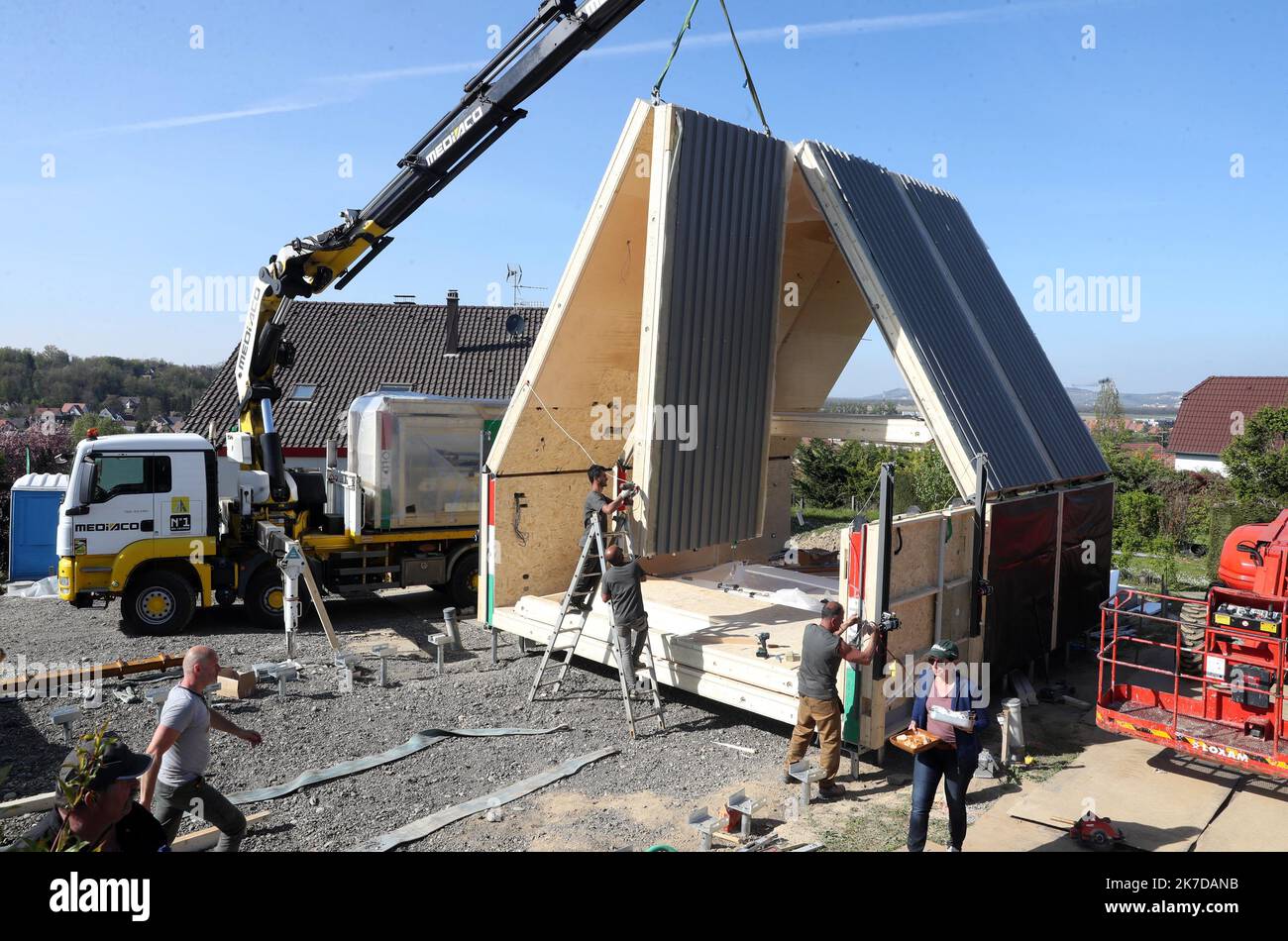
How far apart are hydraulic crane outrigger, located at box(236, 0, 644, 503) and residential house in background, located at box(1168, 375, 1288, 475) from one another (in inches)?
1548

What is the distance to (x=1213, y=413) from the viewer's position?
43375 mm

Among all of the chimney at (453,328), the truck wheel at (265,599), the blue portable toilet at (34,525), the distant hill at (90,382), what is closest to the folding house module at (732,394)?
the truck wheel at (265,599)

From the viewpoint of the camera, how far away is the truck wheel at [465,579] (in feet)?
43.6

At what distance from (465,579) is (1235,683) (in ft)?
32.1

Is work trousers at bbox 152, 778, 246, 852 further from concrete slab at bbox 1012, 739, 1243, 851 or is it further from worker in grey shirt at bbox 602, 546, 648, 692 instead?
concrete slab at bbox 1012, 739, 1243, 851

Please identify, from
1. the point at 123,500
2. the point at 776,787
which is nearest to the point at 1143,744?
the point at 776,787

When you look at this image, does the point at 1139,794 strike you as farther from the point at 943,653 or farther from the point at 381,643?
the point at 381,643

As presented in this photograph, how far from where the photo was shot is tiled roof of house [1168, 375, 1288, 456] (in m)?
40.8

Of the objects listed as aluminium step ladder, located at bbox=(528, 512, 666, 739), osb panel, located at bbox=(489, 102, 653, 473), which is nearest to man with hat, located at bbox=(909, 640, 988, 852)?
aluminium step ladder, located at bbox=(528, 512, 666, 739)

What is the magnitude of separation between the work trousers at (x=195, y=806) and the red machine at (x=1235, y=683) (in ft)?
20.2

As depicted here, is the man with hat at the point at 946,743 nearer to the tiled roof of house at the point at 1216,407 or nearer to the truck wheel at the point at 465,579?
the truck wheel at the point at 465,579

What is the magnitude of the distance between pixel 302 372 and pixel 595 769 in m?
22.5

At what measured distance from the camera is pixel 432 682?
31.3 feet
